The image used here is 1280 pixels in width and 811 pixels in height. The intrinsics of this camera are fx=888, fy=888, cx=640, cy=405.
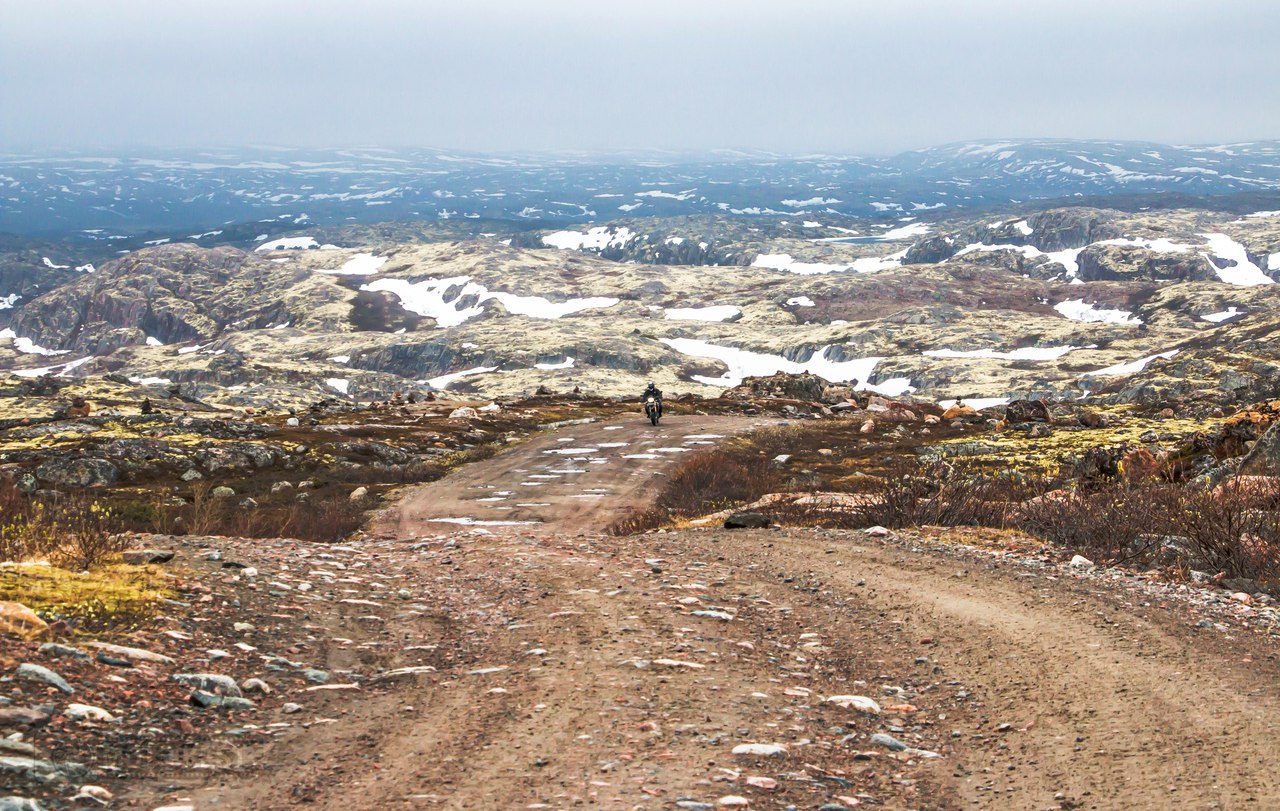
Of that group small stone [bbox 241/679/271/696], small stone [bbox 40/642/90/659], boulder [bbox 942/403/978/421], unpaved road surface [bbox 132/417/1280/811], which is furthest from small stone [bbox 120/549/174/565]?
boulder [bbox 942/403/978/421]

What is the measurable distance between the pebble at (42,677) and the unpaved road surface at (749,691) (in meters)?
1.56

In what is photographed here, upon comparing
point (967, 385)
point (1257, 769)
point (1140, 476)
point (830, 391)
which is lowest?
point (967, 385)

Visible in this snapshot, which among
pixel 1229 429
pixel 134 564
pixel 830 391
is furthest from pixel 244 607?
pixel 830 391

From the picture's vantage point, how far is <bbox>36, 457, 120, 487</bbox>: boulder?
30.8m

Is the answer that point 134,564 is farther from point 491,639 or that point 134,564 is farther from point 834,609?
point 834,609

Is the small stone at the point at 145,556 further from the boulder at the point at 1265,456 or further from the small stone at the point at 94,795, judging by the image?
the boulder at the point at 1265,456

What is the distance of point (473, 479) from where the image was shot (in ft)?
111

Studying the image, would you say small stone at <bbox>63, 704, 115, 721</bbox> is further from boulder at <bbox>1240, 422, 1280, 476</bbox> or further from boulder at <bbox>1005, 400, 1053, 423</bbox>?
boulder at <bbox>1005, 400, 1053, 423</bbox>

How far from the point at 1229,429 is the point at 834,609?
63.8 ft

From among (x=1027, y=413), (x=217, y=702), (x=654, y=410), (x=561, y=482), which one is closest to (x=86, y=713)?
(x=217, y=702)

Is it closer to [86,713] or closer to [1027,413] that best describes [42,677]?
[86,713]

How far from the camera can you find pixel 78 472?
102 ft

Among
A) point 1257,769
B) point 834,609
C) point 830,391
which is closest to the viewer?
point 1257,769

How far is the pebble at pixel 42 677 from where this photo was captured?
289 inches
